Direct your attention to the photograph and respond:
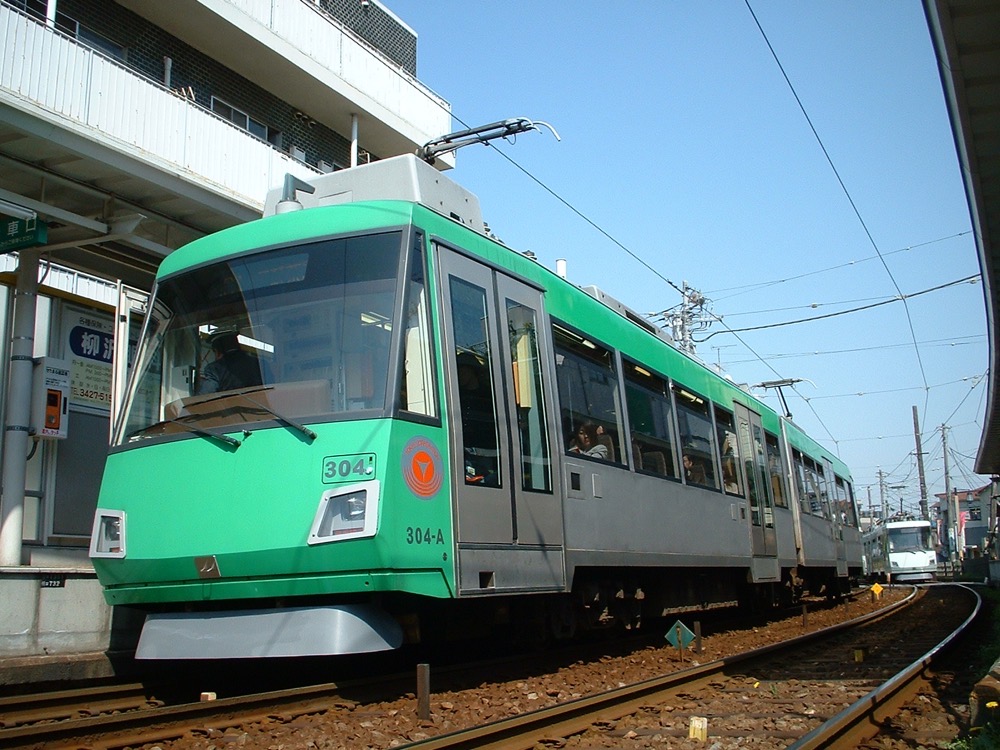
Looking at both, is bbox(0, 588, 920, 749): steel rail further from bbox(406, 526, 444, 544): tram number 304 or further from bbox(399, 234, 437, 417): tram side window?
bbox(399, 234, 437, 417): tram side window

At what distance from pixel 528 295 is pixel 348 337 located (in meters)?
1.94

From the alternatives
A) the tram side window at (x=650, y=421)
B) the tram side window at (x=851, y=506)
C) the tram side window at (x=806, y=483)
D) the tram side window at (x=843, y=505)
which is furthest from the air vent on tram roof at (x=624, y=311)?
the tram side window at (x=851, y=506)

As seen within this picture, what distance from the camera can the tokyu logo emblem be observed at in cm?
584

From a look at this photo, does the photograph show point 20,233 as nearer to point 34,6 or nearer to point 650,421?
point 34,6

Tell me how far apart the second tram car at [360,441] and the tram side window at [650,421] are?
0.61 meters

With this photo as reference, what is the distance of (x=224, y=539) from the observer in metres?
5.94

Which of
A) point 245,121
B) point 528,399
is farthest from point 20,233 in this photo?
point 245,121

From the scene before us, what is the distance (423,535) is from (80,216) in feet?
19.8

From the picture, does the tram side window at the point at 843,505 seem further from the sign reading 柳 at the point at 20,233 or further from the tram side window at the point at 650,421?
the sign reading 柳 at the point at 20,233

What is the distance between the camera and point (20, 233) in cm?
889

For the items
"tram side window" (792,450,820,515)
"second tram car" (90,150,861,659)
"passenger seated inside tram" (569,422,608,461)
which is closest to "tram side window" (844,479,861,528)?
"tram side window" (792,450,820,515)

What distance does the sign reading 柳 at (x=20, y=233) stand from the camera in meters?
8.69

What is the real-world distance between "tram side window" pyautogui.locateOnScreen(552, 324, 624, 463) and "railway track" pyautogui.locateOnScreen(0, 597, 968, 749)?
1946 millimetres

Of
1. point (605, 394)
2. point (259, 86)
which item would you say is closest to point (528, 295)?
point (605, 394)
